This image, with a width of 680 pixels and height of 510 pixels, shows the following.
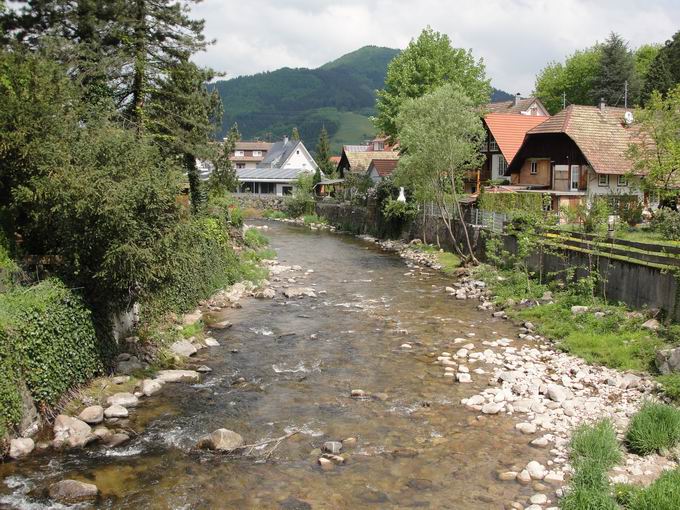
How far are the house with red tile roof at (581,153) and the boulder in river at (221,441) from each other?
33224 mm

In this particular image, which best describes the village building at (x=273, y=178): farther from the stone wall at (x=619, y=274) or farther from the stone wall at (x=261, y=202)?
the stone wall at (x=619, y=274)

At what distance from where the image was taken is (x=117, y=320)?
17.2 meters

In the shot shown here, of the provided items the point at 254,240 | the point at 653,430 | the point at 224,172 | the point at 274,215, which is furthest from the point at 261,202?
the point at 653,430

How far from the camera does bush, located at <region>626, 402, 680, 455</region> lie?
11719 millimetres

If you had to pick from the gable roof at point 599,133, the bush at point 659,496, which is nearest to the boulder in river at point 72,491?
the bush at point 659,496

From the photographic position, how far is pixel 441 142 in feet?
109

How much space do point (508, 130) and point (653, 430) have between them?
143 ft

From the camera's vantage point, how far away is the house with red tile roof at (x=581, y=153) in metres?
40.5

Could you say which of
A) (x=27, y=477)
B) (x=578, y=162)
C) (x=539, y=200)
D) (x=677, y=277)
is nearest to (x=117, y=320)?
(x=27, y=477)

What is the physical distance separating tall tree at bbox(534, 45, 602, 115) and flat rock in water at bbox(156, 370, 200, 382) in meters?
75.3

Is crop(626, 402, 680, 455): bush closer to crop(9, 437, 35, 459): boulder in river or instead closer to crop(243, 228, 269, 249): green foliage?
crop(9, 437, 35, 459): boulder in river

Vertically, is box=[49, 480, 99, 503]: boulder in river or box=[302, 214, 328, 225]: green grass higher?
box=[302, 214, 328, 225]: green grass

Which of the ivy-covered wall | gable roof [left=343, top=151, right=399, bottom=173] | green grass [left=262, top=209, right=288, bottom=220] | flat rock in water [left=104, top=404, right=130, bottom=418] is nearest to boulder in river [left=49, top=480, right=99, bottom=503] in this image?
the ivy-covered wall

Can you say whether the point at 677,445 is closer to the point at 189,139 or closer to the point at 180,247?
the point at 180,247
